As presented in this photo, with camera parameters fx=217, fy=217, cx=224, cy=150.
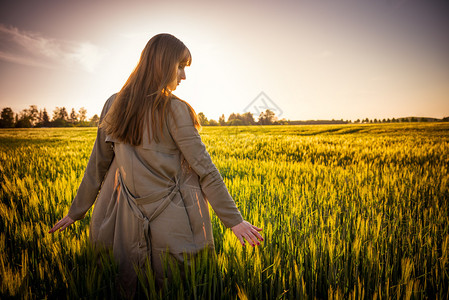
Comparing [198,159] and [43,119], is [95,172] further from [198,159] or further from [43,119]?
[43,119]

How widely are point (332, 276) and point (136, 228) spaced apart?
45.9 inches

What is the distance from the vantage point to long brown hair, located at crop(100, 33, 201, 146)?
1.09 meters

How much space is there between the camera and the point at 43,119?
9012 cm

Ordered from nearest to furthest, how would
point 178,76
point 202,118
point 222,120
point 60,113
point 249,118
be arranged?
1. point 178,76
2. point 202,118
3. point 249,118
4. point 222,120
5. point 60,113

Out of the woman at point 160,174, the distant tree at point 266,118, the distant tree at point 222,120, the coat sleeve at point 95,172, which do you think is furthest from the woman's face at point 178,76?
the distant tree at point 222,120

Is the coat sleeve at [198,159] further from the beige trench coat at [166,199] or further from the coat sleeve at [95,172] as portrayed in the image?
the coat sleeve at [95,172]

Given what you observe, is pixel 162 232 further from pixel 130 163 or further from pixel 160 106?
pixel 160 106

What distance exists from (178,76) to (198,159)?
19.3 inches

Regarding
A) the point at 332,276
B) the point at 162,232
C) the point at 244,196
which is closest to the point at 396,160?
the point at 244,196

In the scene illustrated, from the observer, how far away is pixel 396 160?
215 inches

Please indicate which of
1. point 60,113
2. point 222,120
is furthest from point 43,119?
point 222,120

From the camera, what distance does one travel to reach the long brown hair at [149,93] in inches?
43.1

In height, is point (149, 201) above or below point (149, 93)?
below

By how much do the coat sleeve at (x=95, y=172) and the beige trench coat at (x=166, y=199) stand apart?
0.13 meters
